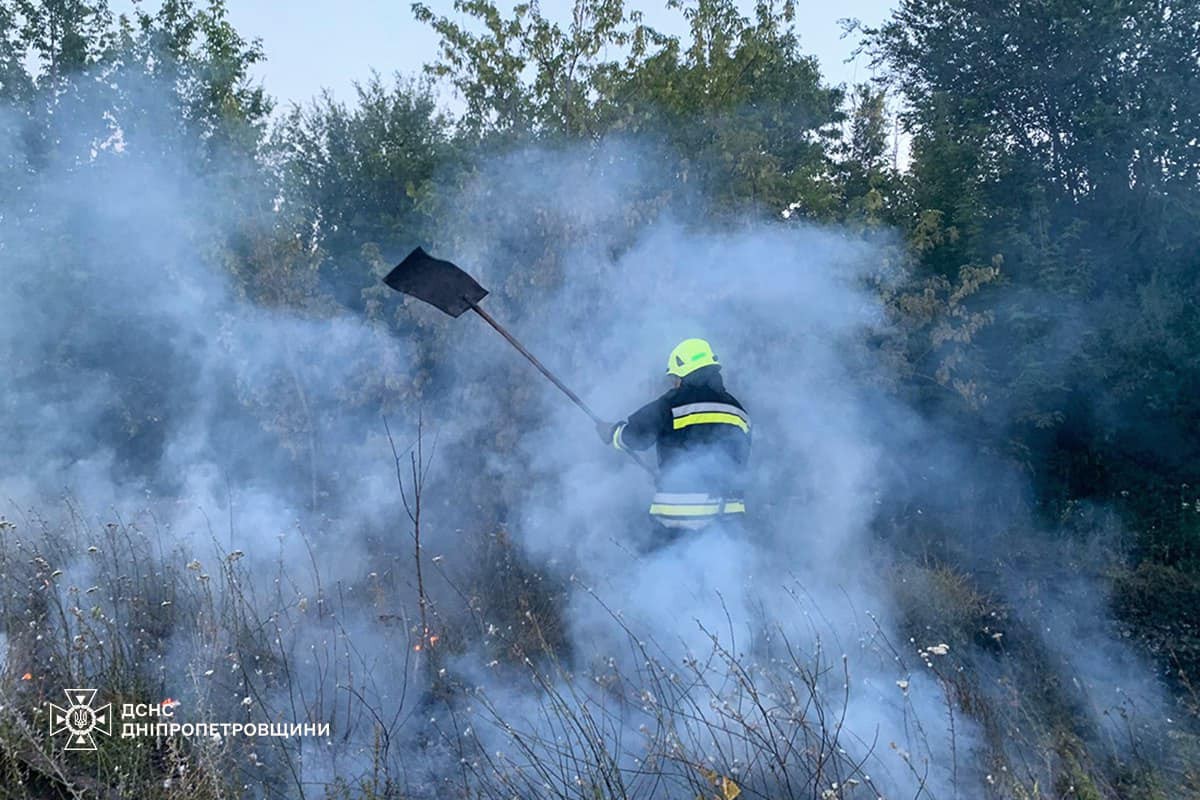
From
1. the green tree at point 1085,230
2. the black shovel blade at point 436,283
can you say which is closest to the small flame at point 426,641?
the black shovel blade at point 436,283

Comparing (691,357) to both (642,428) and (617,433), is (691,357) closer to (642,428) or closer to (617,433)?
(642,428)

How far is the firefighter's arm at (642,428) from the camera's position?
5.23 metres

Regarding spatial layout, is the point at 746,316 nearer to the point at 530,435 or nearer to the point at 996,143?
the point at 530,435

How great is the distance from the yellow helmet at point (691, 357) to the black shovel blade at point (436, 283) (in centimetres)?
122

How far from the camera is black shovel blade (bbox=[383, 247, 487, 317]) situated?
5.12m

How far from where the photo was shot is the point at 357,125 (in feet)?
38.7

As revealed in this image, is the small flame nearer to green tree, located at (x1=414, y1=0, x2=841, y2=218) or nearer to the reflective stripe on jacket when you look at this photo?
the reflective stripe on jacket

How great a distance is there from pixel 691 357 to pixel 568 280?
1758mm

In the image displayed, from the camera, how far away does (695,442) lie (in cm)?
511

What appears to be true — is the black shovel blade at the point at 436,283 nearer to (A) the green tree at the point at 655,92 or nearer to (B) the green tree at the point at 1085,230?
(A) the green tree at the point at 655,92

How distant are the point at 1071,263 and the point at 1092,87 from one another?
1.81 m

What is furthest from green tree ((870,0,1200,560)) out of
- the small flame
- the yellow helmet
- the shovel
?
the small flame

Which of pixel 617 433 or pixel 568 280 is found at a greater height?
pixel 568 280

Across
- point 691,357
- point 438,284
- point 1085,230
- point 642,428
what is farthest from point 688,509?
point 1085,230
